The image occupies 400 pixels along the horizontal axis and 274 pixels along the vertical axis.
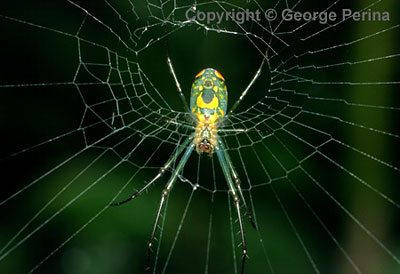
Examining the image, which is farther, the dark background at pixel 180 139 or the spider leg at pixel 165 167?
the dark background at pixel 180 139

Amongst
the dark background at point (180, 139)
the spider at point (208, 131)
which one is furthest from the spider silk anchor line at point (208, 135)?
the dark background at point (180, 139)

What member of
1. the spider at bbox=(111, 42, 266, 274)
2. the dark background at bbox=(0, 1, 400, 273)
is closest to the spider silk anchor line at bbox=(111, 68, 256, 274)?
the spider at bbox=(111, 42, 266, 274)

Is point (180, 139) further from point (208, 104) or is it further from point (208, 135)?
point (208, 104)

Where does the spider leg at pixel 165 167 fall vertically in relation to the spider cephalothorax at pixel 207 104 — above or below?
below

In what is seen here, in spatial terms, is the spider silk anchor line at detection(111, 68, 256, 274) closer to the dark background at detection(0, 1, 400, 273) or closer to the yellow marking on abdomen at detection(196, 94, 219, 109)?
the yellow marking on abdomen at detection(196, 94, 219, 109)

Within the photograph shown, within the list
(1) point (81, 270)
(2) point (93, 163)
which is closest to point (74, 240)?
(1) point (81, 270)

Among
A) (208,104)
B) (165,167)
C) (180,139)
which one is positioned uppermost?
(208,104)

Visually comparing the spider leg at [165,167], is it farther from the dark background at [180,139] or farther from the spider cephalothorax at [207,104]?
the dark background at [180,139]

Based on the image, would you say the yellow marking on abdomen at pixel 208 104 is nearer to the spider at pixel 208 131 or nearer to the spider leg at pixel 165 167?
the spider at pixel 208 131

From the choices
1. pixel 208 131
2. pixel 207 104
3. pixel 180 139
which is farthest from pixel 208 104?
pixel 180 139
